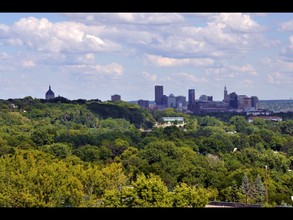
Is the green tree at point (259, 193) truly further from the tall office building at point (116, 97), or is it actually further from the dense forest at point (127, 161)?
the tall office building at point (116, 97)

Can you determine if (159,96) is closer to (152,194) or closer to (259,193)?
(259,193)

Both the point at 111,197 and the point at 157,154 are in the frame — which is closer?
the point at 111,197

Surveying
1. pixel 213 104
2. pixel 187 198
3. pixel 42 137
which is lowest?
pixel 187 198

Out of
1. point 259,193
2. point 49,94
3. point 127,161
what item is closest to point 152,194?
point 259,193

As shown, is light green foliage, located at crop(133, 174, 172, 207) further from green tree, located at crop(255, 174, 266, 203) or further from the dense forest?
green tree, located at crop(255, 174, 266, 203)

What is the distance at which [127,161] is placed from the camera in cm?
2283

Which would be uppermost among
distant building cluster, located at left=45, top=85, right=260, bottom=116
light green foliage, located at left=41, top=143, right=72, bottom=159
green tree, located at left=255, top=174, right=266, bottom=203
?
distant building cluster, located at left=45, top=85, right=260, bottom=116

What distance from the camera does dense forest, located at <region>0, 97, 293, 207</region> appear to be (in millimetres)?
11805

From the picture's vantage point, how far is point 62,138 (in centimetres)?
3108

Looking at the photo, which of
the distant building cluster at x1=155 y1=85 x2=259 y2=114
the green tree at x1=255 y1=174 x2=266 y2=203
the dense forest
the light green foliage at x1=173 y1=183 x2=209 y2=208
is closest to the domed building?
the dense forest
